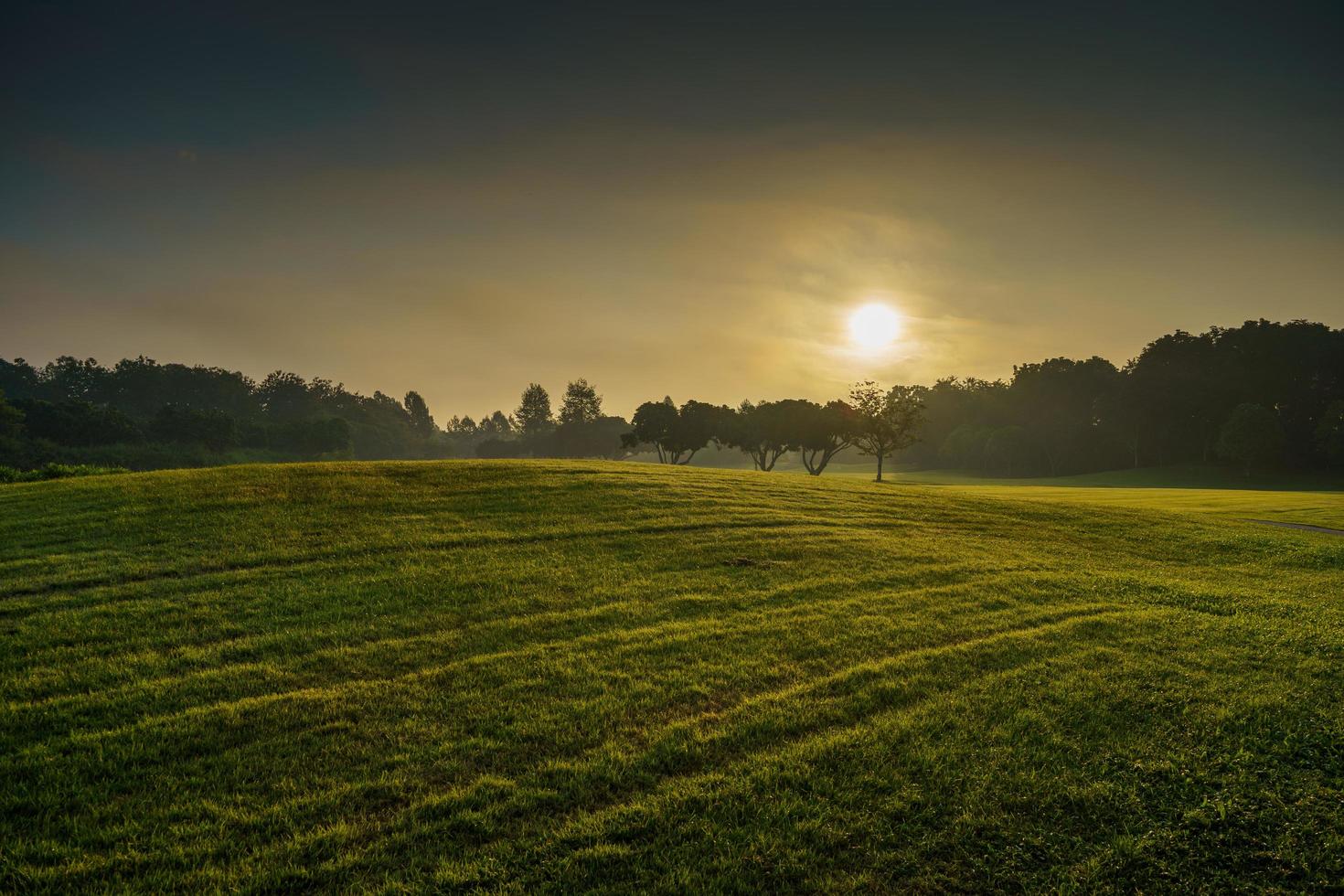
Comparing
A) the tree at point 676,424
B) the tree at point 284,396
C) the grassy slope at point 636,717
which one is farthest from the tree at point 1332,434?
the tree at point 284,396

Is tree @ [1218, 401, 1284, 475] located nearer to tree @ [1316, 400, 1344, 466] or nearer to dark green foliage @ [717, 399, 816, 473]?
tree @ [1316, 400, 1344, 466]

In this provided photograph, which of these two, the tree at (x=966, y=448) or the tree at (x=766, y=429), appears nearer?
the tree at (x=766, y=429)

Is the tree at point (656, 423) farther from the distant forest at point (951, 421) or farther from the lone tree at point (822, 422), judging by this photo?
the lone tree at point (822, 422)

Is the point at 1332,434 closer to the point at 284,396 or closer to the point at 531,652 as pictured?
the point at 531,652

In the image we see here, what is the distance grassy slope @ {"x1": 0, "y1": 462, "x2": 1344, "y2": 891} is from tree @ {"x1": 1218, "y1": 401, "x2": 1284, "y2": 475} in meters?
90.0

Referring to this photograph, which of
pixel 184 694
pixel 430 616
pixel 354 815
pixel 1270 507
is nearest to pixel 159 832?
pixel 354 815

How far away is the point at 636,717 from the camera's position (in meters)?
6.93

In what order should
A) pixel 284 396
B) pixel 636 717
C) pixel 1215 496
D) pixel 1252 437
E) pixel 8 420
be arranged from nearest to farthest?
pixel 636 717 < pixel 1215 496 < pixel 8 420 < pixel 1252 437 < pixel 284 396

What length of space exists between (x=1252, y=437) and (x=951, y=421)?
63.0 meters

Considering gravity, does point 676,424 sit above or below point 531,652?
above

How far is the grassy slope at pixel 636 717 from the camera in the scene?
4.82 metres

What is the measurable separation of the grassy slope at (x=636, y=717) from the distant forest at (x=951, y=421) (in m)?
68.5

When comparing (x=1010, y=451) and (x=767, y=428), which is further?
(x=1010, y=451)

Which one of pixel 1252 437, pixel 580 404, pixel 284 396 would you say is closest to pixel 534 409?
pixel 580 404
